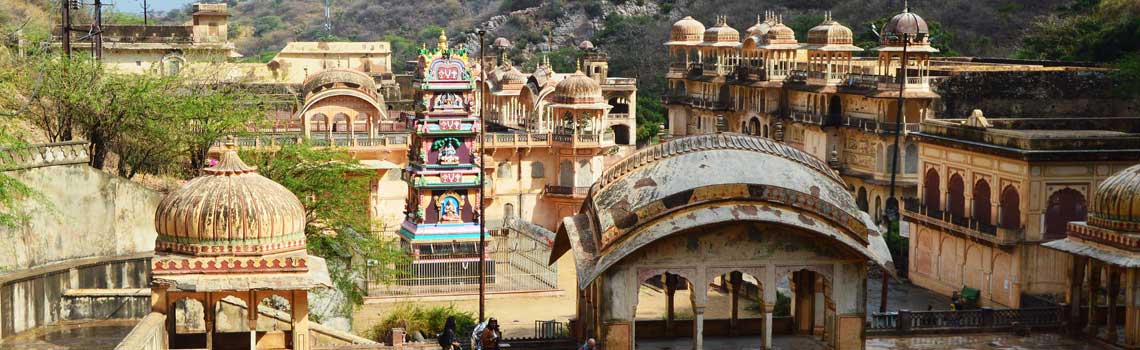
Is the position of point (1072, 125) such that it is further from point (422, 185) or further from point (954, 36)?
point (954, 36)

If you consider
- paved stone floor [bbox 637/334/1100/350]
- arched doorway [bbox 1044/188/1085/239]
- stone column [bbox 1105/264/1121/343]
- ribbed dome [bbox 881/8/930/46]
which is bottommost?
paved stone floor [bbox 637/334/1100/350]

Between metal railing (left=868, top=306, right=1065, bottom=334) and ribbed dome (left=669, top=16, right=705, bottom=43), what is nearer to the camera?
metal railing (left=868, top=306, right=1065, bottom=334)

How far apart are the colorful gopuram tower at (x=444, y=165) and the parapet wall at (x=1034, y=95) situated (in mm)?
18269

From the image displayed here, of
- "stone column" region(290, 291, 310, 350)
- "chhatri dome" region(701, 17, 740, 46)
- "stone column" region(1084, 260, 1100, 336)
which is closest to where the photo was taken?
"stone column" region(290, 291, 310, 350)

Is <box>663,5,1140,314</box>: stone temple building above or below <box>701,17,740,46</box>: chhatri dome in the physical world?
below

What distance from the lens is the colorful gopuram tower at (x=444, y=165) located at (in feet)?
119

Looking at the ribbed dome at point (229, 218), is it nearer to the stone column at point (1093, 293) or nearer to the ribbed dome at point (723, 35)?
the stone column at point (1093, 293)

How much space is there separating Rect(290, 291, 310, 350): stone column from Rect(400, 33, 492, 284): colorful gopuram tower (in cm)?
1708

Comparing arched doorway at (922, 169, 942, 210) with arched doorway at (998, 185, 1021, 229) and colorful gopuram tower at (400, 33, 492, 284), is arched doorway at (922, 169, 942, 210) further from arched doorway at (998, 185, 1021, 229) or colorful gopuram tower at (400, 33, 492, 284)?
colorful gopuram tower at (400, 33, 492, 284)

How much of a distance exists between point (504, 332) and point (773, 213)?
42.1ft

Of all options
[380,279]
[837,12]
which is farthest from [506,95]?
[837,12]

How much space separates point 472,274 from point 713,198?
17.7m

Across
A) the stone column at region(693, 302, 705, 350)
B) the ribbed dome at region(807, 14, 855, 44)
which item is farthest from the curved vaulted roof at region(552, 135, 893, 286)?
the ribbed dome at region(807, 14, 855, 44)

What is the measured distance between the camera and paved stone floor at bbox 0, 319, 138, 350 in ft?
72.4
